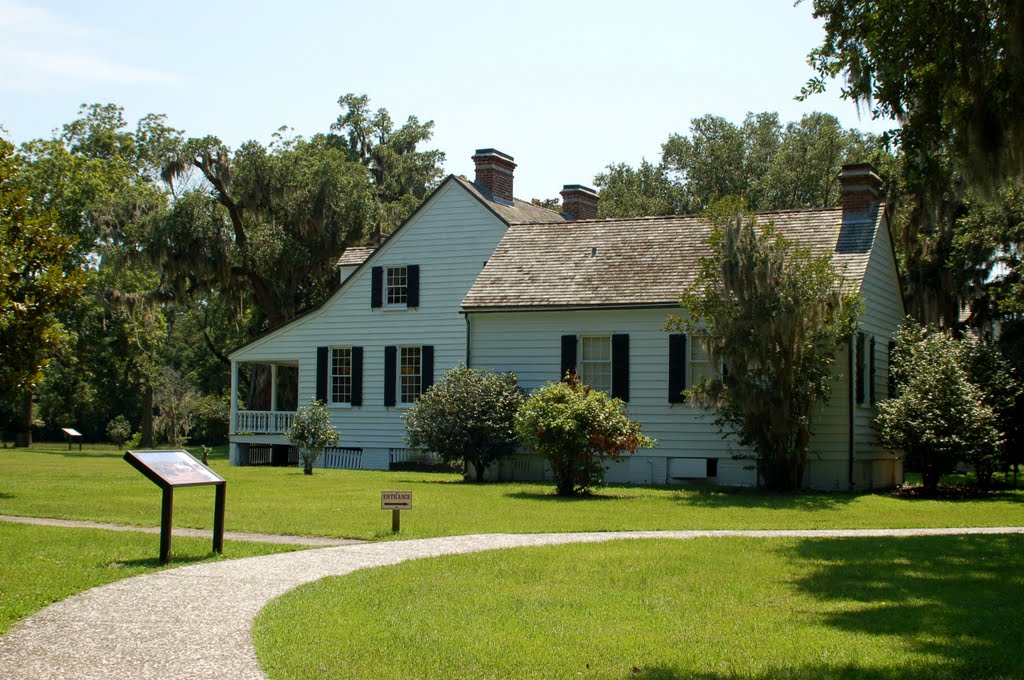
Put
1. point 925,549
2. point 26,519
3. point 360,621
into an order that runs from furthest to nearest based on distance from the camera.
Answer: point 26,519
point 925,549
point 360,621

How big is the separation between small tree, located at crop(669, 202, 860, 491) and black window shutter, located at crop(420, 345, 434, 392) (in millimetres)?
9273

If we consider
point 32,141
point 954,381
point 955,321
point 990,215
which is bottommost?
point 954,381

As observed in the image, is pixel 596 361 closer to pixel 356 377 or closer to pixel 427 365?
pixel 427 365

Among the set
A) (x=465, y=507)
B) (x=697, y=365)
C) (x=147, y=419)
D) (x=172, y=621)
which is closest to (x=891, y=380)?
(x=697, y=365)

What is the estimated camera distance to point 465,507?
18500 mm

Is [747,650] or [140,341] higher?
[140,341]

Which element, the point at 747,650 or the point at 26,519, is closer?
the point at 747,650

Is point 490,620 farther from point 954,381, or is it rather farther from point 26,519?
point 954,381

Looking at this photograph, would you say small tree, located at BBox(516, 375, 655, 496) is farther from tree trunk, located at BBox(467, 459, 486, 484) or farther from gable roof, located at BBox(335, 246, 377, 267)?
gable roof, located at BBox(335, 246, 377, 267)

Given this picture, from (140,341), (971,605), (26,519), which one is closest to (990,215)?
(971,605)

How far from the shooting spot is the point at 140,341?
5300 cm

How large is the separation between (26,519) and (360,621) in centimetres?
952

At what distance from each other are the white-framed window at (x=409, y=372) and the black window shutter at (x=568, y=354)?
5117 mm

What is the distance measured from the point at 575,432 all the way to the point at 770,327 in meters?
4.24
